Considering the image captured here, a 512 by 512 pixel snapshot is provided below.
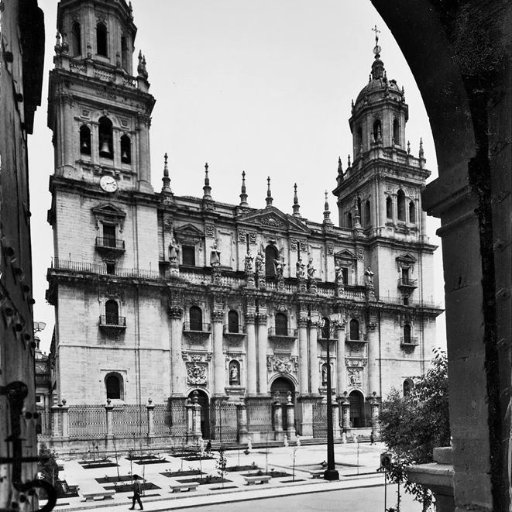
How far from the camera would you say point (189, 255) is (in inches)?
1438

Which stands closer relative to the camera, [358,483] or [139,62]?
[358,483]

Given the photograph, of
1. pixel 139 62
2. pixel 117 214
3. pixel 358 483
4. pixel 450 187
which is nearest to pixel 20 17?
pixel 450 187

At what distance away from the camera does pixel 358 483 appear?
18609mm

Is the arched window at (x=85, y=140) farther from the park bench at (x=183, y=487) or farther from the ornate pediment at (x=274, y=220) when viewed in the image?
the park bench at (x=183, y=487)

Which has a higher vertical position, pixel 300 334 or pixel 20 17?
pixel 20 17

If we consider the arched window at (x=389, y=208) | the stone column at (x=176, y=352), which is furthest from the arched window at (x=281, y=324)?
the arched window at (x=389, y=208)

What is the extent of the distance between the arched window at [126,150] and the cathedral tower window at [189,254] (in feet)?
22.1

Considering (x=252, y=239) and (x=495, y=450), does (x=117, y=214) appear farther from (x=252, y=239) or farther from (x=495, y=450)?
(x=495, y=450)

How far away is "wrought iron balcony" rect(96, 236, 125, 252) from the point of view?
3172 cm

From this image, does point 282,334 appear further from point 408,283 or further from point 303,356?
point 408,283

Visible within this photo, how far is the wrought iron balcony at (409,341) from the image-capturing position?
42.0 meters

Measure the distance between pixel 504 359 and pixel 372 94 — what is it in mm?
45909

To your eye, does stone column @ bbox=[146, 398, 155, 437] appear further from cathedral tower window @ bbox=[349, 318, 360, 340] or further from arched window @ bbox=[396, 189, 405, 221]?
arched window @ bbox=[396, 189, 405, 221]

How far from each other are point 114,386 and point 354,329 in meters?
18.4
